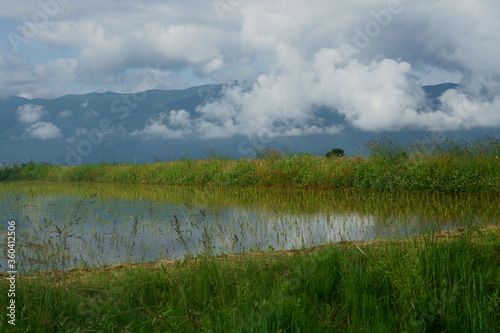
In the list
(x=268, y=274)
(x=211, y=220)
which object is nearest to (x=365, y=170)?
(x=211, y=220)

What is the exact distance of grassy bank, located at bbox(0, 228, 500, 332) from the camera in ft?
11.5

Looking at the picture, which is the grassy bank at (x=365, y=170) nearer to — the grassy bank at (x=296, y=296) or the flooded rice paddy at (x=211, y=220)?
the flooded rice paddy at (x=211, y=220)

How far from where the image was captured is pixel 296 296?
4.11m

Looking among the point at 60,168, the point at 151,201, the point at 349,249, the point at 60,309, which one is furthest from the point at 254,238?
the point at 60,168

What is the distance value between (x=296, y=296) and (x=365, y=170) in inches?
450

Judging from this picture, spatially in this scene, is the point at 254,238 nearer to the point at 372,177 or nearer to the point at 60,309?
the point at 60,309

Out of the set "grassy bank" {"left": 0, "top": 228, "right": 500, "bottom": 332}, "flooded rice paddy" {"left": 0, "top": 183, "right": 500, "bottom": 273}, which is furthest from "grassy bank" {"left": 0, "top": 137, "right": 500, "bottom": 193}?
"grassy bank" {"left": 0, "top": 228, "right": 500, "bottom": 332}

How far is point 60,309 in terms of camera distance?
3791mm

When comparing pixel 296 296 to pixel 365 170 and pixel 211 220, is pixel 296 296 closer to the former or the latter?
pixel 211 220

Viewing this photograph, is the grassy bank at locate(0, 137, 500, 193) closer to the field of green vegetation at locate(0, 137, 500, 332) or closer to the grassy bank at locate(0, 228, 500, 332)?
the field of green vegetation at locate(0, 137, 500, 332)

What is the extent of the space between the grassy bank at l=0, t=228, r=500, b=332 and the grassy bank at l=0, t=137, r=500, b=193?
8.90 metres

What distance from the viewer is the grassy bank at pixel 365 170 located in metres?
13.4

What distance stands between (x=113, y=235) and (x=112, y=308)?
433 centimetres

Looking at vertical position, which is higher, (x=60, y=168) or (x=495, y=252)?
(x=60, y=168)
